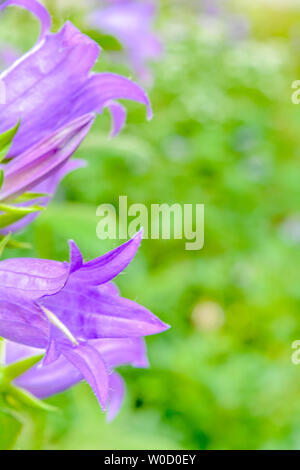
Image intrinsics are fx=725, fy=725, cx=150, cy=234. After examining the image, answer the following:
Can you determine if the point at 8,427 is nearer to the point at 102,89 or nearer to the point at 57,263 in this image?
the point at 57,263

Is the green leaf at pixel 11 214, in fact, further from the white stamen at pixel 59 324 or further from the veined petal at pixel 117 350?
→ the veined petal at pixel 117 350

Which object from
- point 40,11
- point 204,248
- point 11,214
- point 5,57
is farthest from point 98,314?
point 204,248

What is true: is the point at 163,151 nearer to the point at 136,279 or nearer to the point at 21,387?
the point at 136,279

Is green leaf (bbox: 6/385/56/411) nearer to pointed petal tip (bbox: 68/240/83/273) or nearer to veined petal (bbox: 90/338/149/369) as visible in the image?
veined petal (bbox: 90/338/149/369)

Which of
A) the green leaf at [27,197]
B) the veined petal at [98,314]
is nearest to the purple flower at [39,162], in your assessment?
the green leaf at [27,197]

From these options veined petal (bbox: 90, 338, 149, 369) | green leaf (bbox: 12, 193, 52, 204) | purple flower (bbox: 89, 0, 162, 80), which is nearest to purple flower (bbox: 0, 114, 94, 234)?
green leaf (bbox: 12, 193, 52, 204)
